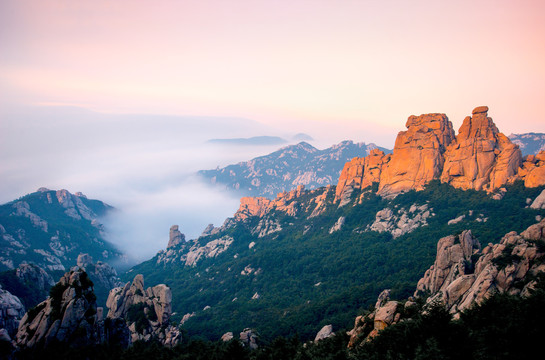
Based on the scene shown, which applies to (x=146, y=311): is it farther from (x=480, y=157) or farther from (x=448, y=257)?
(x=480, y=157)

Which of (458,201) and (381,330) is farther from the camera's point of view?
(458,201)

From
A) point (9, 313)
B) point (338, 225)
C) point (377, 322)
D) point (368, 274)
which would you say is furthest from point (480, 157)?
point (9, 313)

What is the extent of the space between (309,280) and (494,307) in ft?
322

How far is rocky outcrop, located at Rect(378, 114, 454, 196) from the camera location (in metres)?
147

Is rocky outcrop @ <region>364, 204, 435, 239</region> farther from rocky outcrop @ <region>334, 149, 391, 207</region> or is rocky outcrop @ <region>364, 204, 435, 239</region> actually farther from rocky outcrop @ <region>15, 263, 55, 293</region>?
rocky outcrop @ <region>15, 263, 55, 293</region>

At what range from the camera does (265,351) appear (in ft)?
177

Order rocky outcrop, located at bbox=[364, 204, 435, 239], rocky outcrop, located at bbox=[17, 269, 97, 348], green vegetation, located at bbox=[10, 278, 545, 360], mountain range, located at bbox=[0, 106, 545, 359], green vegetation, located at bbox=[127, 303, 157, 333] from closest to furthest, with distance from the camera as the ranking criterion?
green vegetation, located at bbox=[10, 278, 545, 360], mountain range, located at bbox=[0, 106, 545, 359], rocky outcrop, located at bbox=[17, 269, 97, 348], green vegetation, located at bbox=[127, 303, 157, 333], rocky outcrop, located at bbox=[364, 204, 435, 239]

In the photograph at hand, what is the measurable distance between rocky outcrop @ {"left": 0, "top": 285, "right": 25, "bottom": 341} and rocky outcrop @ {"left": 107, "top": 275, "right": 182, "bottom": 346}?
18.0 m

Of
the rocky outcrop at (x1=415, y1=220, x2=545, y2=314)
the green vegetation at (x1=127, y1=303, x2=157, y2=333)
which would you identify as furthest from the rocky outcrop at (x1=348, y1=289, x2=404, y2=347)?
the green vegetation at (x1=127, y1=303, x2=157, y2=333)

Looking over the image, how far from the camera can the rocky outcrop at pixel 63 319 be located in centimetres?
5999

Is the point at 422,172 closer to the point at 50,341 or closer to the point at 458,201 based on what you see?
the point at 458,201

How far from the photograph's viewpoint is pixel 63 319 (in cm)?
6191

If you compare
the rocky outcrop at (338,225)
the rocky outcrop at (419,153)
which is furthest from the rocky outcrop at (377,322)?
the rocky outcrop at (338,225)

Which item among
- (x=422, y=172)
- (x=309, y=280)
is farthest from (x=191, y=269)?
(x=422, y=172)
